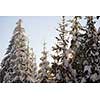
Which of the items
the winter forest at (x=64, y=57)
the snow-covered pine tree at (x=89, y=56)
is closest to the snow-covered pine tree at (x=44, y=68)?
the winter forest at (x=64, y=57)

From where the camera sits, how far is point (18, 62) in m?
13.9

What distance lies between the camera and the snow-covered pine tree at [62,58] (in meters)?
13.2

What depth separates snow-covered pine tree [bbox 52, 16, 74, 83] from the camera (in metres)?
13.2

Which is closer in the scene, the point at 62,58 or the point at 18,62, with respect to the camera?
the point at 62,58

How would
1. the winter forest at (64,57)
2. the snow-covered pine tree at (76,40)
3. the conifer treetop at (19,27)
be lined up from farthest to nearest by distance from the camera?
the snow-covered pine tree at (76,40), the winter forest at (64,57), the conifer treetop at (19,27)

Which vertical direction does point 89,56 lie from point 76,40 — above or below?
below

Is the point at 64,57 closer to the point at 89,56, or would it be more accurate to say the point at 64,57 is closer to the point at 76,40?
the point at 76,40

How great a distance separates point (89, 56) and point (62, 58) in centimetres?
101

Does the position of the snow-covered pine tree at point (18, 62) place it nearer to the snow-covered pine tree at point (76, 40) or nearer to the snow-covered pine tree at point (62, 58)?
the snow-covered pine tree at point (62, 58)

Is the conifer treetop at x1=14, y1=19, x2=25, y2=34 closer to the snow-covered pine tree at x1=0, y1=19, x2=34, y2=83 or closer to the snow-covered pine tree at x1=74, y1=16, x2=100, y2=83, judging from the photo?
the snow-covered pine tree at x1=0, y1=19, x2=34, y2=83

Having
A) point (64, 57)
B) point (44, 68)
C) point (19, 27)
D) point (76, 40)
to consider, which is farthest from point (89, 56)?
point (19, 27)

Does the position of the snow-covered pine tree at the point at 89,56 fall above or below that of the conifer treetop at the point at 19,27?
below

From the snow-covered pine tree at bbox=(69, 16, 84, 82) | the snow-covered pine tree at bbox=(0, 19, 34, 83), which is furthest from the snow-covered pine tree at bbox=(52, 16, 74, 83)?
the snow-covered pine tree at bbox=(0, 19, 34, 83)
